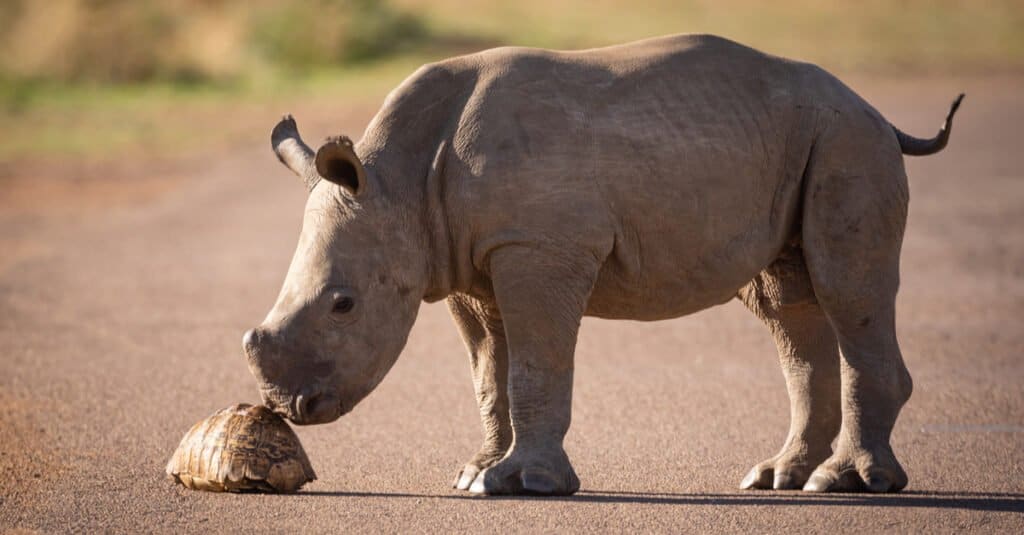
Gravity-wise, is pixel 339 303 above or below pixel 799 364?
above

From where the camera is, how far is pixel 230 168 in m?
24.0

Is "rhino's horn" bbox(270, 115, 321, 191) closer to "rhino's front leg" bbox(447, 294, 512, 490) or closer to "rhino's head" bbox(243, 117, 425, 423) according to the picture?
"rhino's head" bbox(243, 117, 425, 423)

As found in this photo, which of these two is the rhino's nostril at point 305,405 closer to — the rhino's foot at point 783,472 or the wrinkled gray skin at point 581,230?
the wrinkled gray skin at point 581,230

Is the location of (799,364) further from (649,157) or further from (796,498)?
(649,157)

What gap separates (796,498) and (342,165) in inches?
101

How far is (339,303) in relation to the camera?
6.61m

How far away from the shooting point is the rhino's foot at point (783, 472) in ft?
24.2

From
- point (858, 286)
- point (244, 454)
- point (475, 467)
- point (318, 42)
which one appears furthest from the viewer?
point (318, 42)

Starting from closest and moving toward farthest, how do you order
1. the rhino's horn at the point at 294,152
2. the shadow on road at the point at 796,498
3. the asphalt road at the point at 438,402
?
1. the asphalt road at the point at 438,402
2. the shadow on road at the point at 796,498
3. the rhino's horn at the point at 294,152

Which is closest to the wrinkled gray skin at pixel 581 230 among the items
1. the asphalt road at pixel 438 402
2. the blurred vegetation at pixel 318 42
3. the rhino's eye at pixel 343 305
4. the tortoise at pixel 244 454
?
the rhino's eye at pixel 343 305

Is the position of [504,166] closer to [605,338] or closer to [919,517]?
[919,517]

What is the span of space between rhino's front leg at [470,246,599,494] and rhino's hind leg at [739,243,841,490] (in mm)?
1115

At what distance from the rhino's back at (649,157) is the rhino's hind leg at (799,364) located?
270 mm

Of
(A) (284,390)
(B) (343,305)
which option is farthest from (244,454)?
(B) (343,305)
